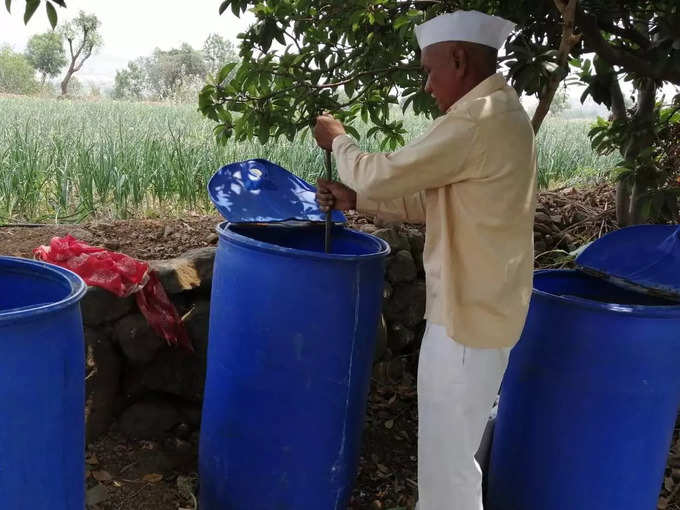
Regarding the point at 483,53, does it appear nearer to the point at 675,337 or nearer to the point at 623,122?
the point at 675,337

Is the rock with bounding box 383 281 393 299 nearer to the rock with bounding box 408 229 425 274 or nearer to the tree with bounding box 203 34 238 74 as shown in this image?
the rock with bounding box 408 229 425 274

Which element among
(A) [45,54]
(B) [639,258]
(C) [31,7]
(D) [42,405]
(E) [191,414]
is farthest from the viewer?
(A) [45,54]

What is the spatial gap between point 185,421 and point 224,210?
924 millimetres

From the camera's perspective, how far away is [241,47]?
2822 millimetres

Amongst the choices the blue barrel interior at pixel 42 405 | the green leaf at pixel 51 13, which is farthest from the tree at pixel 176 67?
the blue barrel interior at pixel 42 405

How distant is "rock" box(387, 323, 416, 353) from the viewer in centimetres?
326

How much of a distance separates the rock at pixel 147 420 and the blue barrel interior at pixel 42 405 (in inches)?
39.9

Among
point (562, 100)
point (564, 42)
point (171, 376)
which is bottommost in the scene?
point (171, 376)

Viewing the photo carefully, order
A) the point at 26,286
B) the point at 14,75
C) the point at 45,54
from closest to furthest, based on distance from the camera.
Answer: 1. the point at 26,286
2. the point at 14,75
3. the point at 45,54

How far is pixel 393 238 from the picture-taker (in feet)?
10.8

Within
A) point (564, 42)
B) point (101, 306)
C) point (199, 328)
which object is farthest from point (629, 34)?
point (101, 306)

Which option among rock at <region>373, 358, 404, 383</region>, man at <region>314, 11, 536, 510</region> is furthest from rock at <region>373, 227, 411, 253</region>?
man at <region>314, 11, 536, 510</region>

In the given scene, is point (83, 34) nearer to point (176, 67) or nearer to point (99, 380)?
point (176, 67)

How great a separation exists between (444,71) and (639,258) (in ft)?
3.00
